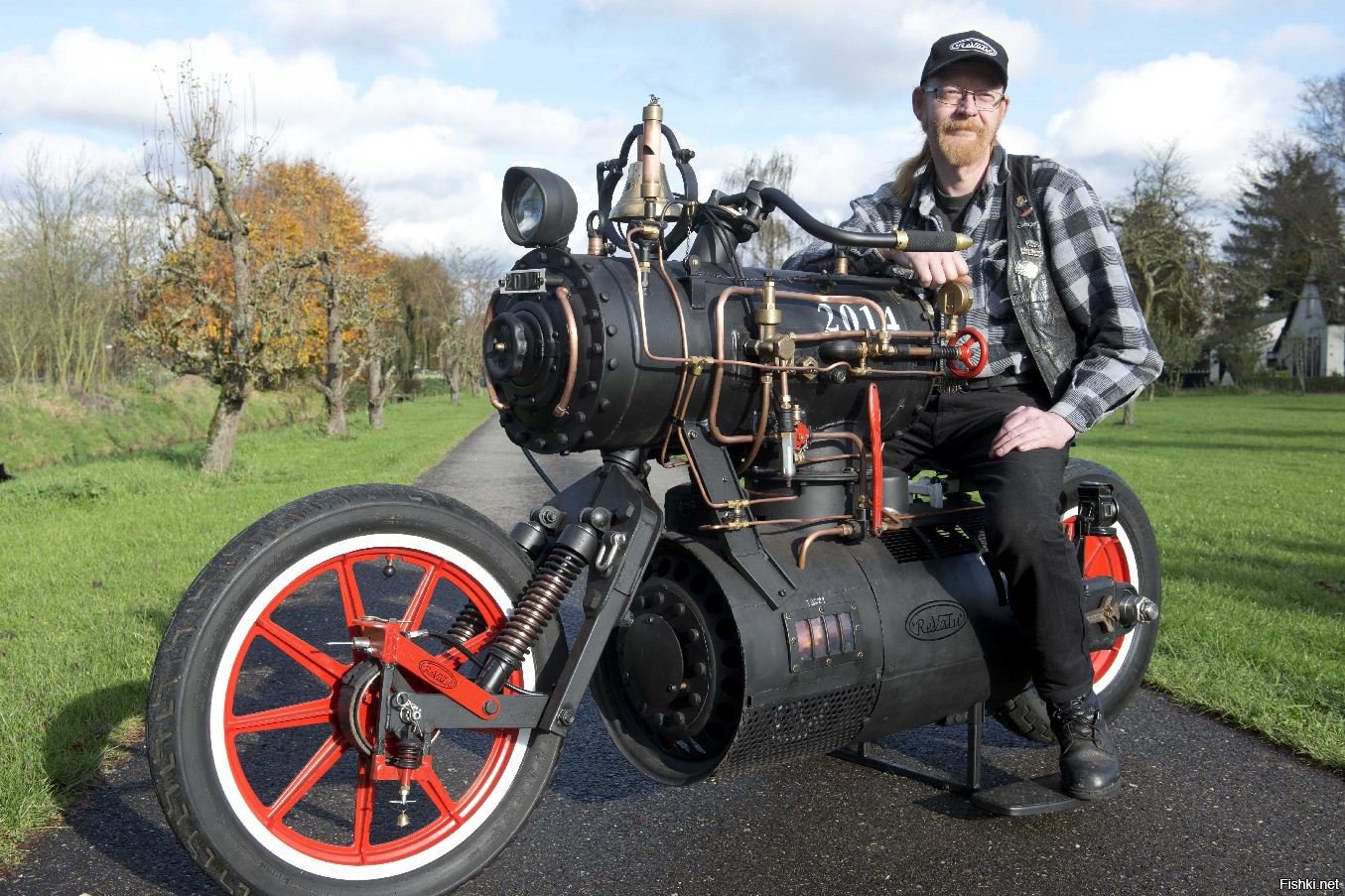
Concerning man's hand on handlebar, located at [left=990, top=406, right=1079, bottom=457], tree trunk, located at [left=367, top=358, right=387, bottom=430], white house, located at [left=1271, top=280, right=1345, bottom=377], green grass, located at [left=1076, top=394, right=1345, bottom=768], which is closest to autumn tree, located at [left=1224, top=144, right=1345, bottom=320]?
white house, located at [left=1271, top=280, right=1345, bottom=377]

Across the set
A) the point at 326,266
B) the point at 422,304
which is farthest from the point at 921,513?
the point at 422,304

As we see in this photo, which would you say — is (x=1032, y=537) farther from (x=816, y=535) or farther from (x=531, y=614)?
(x=531, y=614)

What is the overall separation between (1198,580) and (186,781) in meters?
6.94

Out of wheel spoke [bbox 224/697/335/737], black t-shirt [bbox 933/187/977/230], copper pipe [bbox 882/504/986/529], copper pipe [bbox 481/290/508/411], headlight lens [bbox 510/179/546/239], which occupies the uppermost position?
black t-shirt [bbox 933/187/977/230]

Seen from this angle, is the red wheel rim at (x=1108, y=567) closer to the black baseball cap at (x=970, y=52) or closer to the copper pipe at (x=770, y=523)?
the copper pipe at (x=770, y=523)

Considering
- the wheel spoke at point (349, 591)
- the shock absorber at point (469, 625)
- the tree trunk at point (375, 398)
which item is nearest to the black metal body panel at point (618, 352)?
the shock absorber at point (469, 625)

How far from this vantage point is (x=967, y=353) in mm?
3316

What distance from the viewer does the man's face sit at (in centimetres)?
367

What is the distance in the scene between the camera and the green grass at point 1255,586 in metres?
4.61

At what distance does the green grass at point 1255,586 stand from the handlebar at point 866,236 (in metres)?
2.45

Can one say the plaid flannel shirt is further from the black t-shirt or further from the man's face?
the man's face

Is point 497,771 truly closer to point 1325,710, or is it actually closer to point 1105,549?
point 1105,549

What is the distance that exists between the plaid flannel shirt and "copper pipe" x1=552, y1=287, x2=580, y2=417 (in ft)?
4.08

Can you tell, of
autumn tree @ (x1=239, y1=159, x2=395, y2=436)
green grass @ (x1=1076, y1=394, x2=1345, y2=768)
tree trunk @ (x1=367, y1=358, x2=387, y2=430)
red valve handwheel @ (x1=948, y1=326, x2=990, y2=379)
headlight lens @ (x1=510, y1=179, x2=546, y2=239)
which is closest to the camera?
headlight lens @ (x1=510, y1=179, x2=546, y2=239)
